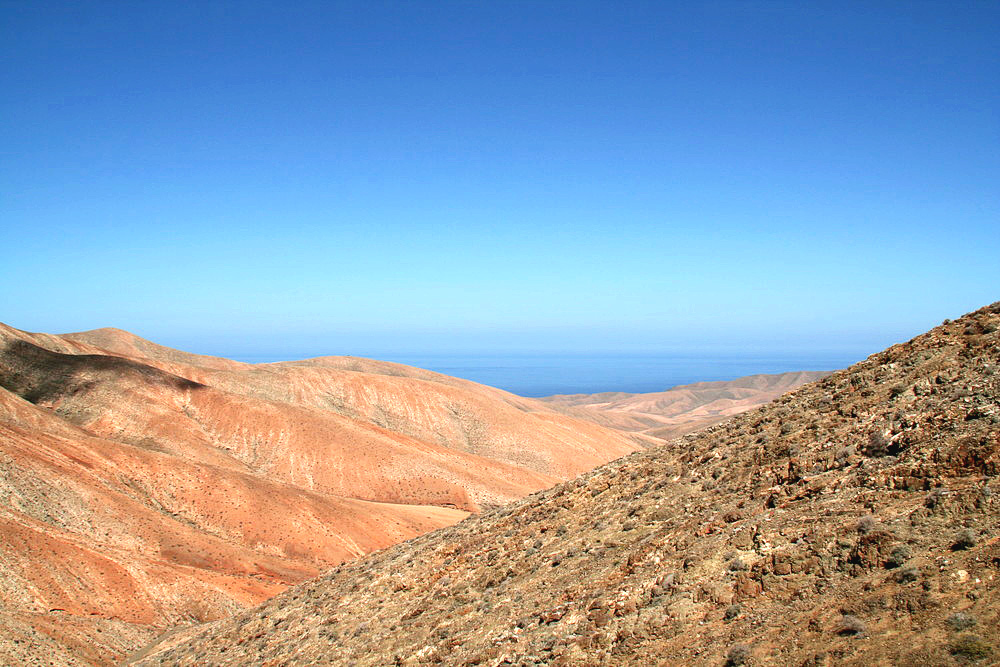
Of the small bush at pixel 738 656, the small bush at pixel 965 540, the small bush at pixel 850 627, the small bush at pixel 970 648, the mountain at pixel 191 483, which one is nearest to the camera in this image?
the small bush at pixel 970 648

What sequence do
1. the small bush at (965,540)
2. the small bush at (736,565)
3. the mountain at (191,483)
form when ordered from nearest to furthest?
1. the small bush at (965,540)
2. the small bush at (736,565)
3. the mountain at (191,483)

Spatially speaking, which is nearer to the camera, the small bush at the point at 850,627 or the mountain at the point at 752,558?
the small bush at the point at 850,627

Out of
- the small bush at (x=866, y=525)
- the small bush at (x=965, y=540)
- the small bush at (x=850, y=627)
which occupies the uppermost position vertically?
the small bush at (x=965, y=540)

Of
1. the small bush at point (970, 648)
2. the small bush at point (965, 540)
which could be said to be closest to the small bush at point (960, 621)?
the small bush at point (970, 648)

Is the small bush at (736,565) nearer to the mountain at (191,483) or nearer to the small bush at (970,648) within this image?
the small bush at (970,648)

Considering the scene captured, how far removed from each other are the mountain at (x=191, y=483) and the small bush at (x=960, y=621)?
23.1 metres

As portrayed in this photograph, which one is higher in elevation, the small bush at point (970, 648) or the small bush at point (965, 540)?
the small bush at point (965, 540)

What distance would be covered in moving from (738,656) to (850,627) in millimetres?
1316

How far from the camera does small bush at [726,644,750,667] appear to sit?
24.7 feet

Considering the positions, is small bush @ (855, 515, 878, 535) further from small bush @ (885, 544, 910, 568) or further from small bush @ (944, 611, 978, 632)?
small bush @ (944, 611, 978, 632)

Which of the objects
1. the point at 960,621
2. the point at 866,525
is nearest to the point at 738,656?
the point at 960,621

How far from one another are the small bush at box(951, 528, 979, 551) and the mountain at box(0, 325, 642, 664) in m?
23.5

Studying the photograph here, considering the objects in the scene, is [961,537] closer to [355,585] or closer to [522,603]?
[522,603]

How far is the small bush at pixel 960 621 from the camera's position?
21.2ft
